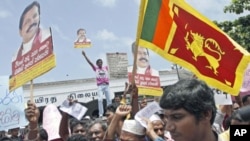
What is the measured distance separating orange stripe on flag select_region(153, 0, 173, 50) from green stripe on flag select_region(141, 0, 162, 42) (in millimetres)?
50

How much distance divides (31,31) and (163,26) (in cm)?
143

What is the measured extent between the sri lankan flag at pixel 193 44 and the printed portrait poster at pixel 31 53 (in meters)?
1.06

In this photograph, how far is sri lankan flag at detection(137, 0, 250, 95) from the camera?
520 centimetres

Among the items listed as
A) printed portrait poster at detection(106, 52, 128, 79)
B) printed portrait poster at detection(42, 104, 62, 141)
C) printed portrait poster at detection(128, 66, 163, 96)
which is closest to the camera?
printed portrait poster at detection(42, 104, 62, 141)

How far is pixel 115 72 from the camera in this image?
22141mm

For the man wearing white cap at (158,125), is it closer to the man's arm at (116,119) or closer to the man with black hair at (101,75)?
the man's arm at (116,119)

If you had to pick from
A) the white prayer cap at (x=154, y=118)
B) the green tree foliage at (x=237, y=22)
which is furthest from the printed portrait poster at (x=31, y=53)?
the green tree foliage at (x=237, y=22)

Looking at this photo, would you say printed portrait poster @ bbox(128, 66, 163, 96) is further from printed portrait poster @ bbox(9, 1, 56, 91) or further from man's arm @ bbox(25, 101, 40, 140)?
man's arm @ bbox(25, 101, 40, 140)

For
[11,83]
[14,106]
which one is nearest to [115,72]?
[14,106]

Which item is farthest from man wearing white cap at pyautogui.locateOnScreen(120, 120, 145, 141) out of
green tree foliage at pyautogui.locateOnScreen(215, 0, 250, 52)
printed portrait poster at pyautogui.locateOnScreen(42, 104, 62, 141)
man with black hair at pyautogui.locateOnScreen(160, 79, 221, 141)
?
green tree foliage at pyautogui.locateOnScreen(215, 0, 250, 52)

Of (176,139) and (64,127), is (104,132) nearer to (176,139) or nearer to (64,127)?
(64,127)

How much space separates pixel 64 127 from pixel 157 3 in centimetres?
161

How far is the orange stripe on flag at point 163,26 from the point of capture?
5.21 metres

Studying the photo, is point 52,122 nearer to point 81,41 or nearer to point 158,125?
point 158,125
